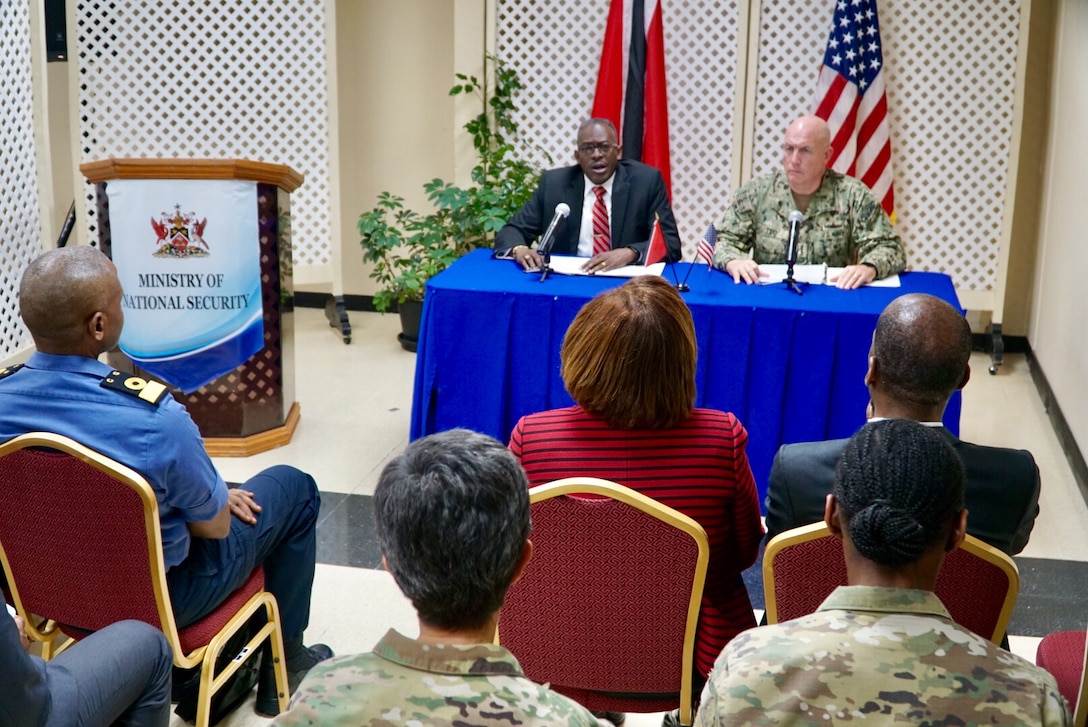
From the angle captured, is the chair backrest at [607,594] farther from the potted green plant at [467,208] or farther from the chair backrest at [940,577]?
the potted green plant at [467,208]

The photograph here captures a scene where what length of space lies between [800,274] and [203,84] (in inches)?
140

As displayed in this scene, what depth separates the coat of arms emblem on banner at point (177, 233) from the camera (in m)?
4.16

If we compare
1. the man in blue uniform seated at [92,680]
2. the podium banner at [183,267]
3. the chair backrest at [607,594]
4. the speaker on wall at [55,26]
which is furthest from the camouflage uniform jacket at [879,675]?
the speaker on wall at [55,26]

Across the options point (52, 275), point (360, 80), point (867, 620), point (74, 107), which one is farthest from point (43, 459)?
point (360, 80)

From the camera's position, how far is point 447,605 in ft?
4.42

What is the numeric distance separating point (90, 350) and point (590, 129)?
2.72 metres

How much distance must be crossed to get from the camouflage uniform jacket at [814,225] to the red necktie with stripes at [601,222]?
518mm

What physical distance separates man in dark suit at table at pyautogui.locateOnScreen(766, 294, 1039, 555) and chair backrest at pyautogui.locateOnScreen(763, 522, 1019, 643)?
0.16 m

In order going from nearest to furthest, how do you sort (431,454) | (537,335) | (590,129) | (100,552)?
(431,454)
(100,552)
(537,335)
(590,129)

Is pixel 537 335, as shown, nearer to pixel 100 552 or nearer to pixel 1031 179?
pixel 100 552

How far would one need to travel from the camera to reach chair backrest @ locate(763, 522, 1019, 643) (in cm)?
187

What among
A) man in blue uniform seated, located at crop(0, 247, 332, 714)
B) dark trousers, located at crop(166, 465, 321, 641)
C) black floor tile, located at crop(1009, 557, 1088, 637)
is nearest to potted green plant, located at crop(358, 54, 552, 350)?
black floor tile, located at crop(1009, 557, 1088, 637)

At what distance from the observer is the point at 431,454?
1.39 metres

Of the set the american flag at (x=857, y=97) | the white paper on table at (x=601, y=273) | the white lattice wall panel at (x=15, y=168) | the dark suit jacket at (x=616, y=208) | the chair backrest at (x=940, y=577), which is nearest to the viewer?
the chair backrest at (x=940, y=577)
